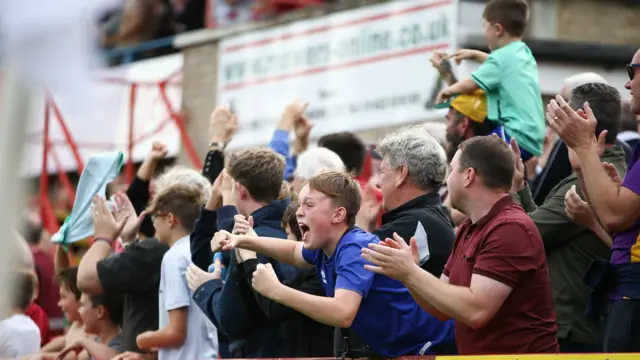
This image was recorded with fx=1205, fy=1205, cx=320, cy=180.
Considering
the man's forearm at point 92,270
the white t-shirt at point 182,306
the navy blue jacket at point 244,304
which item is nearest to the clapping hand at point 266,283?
the navy blue jacket at point 244,304

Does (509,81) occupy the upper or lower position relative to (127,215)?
upper

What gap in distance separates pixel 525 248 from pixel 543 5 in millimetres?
7309

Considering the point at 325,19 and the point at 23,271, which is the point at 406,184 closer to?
the point at 23,271

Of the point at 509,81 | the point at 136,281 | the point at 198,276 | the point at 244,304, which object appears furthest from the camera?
the point at 136,281

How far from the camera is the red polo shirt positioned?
443cm

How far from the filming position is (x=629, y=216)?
468 cm

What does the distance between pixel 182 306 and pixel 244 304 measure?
93 centimetres

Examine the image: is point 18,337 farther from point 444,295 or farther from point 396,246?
point 444,295

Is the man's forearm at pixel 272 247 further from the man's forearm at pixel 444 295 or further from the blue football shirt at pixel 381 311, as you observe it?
the man's forearm at pixel 444 295

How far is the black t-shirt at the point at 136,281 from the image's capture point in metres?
6.63

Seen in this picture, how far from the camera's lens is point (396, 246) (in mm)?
4406

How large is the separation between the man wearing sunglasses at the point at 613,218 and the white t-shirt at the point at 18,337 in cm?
359

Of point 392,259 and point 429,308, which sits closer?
point 392,259

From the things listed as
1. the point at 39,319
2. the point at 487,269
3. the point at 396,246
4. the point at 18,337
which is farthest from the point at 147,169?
the point at 487,269
